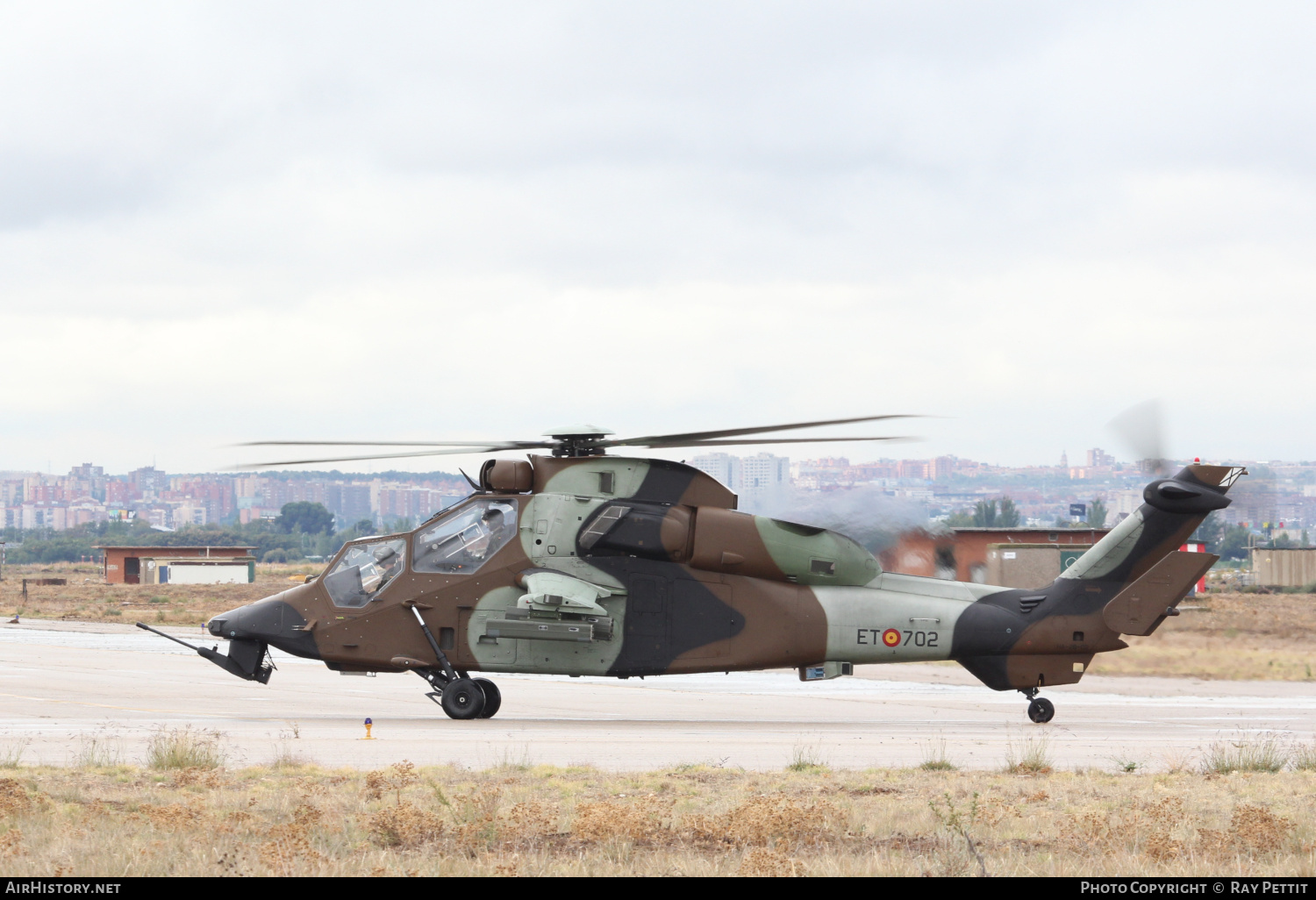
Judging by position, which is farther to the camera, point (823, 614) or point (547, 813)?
point (823, 614)

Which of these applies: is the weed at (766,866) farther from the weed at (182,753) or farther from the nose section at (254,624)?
the nose section at (254,624)

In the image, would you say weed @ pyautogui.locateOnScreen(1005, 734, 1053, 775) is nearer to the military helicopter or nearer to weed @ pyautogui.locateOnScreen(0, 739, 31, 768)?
the military helicopter

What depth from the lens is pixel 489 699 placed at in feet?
61.6

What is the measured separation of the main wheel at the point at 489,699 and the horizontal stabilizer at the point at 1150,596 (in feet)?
28.3

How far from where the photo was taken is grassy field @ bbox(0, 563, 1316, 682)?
24.7 metres

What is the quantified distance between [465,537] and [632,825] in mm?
9434

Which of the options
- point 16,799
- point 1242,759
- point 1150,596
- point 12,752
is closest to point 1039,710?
point 1150,596

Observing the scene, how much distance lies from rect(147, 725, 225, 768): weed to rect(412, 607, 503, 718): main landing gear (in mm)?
3795

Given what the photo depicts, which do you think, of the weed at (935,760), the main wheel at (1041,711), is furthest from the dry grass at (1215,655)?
the weed at (935,760)

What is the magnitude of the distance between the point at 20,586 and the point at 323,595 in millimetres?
71622

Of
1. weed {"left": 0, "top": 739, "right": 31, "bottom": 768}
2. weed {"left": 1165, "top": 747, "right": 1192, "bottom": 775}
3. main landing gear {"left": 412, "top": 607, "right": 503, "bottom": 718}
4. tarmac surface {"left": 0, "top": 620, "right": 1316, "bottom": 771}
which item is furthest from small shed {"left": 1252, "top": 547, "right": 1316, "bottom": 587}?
weed {"left": 0, "top": 739, "right": 31, "bottom": 768}

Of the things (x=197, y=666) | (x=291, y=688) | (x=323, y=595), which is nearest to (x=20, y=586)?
(x=197, y=666)

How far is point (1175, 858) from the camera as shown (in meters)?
8.93
